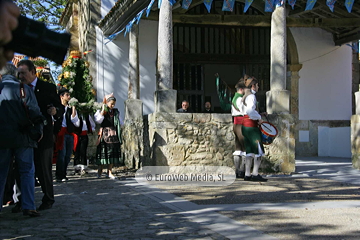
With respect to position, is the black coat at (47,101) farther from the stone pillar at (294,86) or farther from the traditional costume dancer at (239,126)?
the stone pillar at (294,86)

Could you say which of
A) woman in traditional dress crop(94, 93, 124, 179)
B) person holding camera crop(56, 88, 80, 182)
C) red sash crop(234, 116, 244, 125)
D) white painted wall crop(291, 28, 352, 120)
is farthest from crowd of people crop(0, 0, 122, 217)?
white painted wall crop(291, 28, 352, 120)

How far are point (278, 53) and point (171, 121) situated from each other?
8.95 feet

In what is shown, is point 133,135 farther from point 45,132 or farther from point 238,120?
point 45,132

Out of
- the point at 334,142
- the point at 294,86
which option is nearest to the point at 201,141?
the point at 294,86

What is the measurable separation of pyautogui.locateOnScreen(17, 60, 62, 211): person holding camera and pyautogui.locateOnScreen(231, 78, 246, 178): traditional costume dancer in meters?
3.73

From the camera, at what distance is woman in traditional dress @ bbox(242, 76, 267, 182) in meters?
8.22

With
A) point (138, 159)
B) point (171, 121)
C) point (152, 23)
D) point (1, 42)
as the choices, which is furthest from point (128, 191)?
point (152, 23)

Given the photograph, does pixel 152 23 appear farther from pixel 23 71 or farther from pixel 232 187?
pixel 23 71

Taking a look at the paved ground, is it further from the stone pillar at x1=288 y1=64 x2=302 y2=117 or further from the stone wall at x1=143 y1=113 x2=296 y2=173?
the stone pillar at x1=288 y1=64 x2=302 y2=117

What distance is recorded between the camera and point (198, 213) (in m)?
5.16

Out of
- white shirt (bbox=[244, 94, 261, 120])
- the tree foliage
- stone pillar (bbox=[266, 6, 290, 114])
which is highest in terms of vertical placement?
the tree foliage

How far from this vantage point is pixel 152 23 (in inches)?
578

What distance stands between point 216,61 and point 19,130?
38.3 feet

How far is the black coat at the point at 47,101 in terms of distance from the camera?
225 inches
